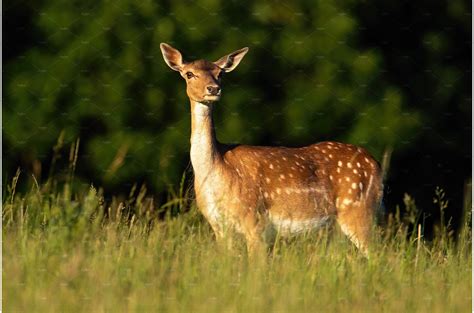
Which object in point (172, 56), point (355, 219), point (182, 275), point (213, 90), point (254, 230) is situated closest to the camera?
point (182, 275)

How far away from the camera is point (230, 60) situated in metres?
7.74

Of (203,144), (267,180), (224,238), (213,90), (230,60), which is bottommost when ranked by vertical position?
(224,238)

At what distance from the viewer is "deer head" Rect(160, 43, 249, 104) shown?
729 centimetres

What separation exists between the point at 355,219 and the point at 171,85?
1846 millimetres

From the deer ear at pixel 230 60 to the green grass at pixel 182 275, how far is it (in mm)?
1688

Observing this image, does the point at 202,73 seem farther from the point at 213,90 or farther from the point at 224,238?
the point at 224,238

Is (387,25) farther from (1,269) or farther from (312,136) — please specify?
A: (1,269)

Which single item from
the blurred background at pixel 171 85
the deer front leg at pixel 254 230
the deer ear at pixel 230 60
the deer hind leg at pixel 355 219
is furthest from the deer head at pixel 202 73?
the deer hind leg at pixel 355 219

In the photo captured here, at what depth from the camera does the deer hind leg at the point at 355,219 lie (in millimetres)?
7910

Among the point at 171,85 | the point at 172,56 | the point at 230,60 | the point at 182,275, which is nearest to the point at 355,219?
the point at 230,60

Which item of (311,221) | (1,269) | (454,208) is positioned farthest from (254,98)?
(1,269)

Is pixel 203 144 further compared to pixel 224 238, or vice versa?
pixel 203 144

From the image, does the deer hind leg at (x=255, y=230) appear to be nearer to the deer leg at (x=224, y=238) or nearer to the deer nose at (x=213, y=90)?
the deer leg at (x=224, y=238)

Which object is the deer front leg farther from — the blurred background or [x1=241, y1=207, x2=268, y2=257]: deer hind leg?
the blurred background
